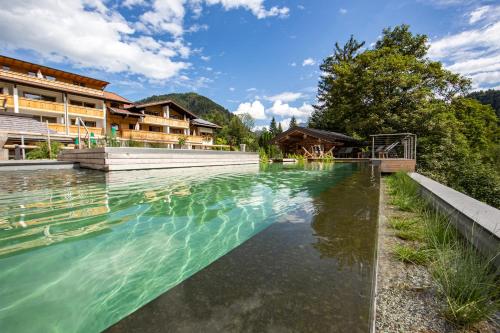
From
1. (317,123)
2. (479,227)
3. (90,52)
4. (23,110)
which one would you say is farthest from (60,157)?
(90,52)

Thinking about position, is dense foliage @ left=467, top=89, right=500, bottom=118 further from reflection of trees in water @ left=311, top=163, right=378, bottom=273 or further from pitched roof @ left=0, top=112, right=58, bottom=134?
pitched roof @ left=0, top=112, right=58, bottom=134

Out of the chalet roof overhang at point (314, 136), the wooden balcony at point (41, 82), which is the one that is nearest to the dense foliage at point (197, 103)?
the chalet roof overhang at point (314, 136)

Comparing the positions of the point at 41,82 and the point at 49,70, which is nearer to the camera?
the point at 41,82

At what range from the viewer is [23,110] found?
58.0 ft

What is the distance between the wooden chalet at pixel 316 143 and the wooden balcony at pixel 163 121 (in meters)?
11.8

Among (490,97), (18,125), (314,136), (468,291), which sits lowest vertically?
(468,291)

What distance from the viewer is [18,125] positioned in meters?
12.1

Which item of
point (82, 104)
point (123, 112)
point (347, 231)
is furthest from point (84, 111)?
point (347, 231)

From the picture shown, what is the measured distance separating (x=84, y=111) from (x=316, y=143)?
21.9m

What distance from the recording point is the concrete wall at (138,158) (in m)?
8.13

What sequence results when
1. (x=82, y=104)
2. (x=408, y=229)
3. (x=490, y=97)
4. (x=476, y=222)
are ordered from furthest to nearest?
1. (x=490, y=97)
2. (x=82, y=104)
3. (x=408, y=229)
4. (x=476, y=222)

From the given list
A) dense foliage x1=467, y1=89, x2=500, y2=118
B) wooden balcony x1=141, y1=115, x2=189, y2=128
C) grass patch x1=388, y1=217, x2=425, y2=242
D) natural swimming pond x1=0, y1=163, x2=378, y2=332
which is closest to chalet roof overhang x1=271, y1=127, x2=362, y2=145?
wooden balcony x1=141, y1=115, x2=189, y2=128

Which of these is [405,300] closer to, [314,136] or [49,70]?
[314,136]

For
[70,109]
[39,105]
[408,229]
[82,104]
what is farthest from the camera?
[82,104]
